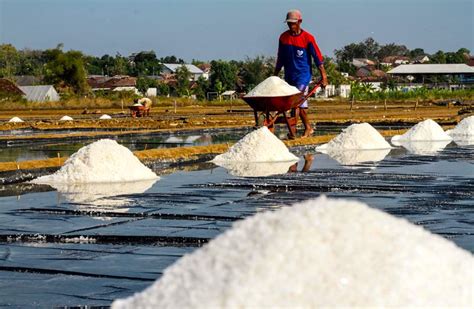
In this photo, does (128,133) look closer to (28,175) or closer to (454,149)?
(454,149)

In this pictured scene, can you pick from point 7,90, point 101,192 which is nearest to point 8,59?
point 7,90

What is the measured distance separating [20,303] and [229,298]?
2.59m

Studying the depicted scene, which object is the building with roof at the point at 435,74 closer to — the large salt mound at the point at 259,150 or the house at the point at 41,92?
the house at the point at 41,92

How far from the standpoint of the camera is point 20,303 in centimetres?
495

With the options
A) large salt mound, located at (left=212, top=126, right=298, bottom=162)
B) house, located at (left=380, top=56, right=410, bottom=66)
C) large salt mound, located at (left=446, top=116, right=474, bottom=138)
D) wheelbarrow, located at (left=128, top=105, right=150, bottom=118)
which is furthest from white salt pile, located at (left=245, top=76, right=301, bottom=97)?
house, located at (left=380, top=56, right=410, bottom=66)

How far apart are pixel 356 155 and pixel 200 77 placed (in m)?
87.6

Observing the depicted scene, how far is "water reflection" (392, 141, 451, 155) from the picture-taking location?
1484cm

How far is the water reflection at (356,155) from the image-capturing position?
42.9 ft

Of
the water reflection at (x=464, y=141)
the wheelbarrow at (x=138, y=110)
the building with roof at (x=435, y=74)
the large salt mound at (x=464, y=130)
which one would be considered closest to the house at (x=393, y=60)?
the building with roof at (x=435, y=74)

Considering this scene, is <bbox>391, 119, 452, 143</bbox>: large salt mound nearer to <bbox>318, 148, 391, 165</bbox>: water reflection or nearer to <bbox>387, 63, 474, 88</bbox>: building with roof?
<bbox>318, 148, 391, 165</bbox>: water reflection

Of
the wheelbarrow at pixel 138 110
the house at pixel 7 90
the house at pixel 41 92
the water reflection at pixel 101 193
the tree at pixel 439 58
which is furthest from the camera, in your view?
the tree at pixel 439 58

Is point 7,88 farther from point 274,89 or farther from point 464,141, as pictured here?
point 274,89

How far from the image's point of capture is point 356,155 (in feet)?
45.6

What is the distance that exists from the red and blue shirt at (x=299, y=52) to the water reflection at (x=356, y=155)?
155 cm
